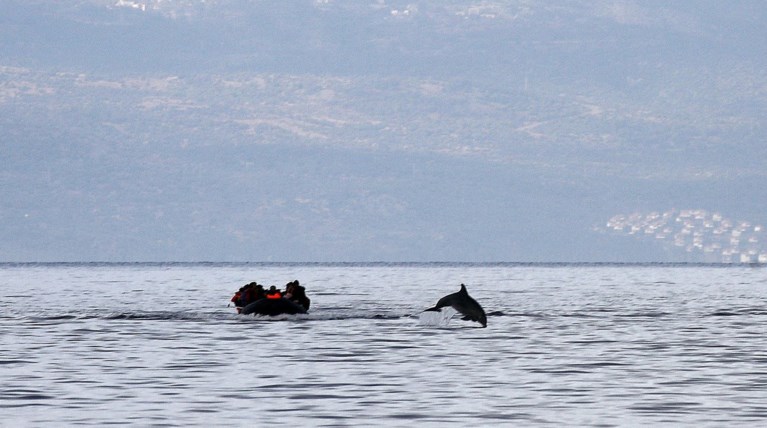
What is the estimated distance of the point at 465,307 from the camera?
1966 inches

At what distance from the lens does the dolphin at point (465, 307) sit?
4972 centimetres

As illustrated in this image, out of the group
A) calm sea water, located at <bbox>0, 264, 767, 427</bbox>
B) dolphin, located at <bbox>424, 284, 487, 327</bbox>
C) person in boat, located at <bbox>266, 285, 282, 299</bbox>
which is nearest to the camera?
calm sea water, located at <bbox>0, 264, 767, 427</bbox>

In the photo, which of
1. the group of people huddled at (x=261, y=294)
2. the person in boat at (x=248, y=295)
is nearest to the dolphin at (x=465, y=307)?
the group of people huddled at (x=261, y=294)

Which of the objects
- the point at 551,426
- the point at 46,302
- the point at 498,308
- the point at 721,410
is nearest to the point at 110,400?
the point at 551,426

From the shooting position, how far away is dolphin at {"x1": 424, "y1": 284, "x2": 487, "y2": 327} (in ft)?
163

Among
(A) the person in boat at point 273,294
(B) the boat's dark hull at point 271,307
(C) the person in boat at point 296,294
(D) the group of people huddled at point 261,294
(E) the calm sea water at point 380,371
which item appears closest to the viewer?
(E) the calm sea water at point 380,371

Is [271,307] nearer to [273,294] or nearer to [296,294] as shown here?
[273,294]

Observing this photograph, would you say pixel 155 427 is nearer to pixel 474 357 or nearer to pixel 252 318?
pixel 474 357

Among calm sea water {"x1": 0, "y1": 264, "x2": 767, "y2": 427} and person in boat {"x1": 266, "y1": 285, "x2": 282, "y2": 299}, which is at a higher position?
person in boat {"x1": 266, "y1": 285, "x2": 282, "y2": 299}

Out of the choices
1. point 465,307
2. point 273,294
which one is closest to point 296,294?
point 273,294

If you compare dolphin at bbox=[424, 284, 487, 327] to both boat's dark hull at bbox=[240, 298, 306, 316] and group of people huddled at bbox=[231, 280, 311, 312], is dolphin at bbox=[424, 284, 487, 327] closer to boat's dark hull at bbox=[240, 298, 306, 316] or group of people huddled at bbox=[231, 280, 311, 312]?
boat's dark hull at bbox=[240, 298, 306, 316]

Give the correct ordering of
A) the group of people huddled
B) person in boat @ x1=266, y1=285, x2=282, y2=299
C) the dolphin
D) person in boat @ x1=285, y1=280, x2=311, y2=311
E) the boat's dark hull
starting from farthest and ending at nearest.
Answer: person in boat @ x1=285, y1=280, x2=311, y2=311 < the group of people huddled < person in boat @ x1=266, y1=285, x2=282, y2=299 < the boat's dark hull < the dolphin

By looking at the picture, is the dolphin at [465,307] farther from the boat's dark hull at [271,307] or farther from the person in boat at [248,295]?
the person in boat at [248,295]

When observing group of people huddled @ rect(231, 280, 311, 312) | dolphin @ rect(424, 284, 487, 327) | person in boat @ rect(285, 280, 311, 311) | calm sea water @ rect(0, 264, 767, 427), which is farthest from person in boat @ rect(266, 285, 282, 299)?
dolphin @ rect(424, 284, 487, 327)
